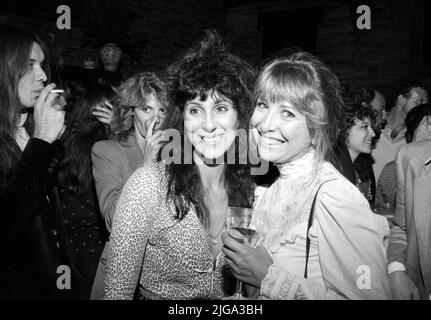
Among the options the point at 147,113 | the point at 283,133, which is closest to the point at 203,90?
the point at 283,133

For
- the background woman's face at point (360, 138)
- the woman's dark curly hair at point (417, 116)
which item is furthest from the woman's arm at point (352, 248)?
the woman's dark curly hair at point (417, 116)

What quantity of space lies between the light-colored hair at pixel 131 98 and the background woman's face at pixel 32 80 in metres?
0.94

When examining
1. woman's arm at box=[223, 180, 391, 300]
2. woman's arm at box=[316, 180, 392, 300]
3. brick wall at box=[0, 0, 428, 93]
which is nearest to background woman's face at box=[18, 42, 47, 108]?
woman's arm at box=[223, 180, 391, 300]

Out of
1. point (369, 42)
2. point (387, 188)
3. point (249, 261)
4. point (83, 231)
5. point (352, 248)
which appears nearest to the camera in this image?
point (352, 248)

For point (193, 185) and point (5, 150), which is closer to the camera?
point (5, 150)

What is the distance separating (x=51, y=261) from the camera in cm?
179

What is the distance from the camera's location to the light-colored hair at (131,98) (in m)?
2.85

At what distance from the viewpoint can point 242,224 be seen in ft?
4.80

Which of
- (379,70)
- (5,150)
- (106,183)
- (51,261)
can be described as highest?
(379,70)

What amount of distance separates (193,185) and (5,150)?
0.82 metres

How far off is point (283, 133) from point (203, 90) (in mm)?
467

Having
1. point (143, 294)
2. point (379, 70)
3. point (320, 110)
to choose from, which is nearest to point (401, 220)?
point (320, 110)

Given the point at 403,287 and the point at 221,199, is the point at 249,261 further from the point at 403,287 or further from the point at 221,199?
the point at 403,287
